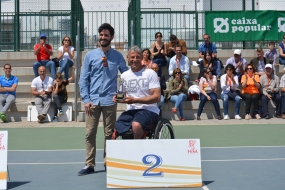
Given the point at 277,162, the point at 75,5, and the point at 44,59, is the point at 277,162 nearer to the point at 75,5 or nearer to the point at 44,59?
the point at 44,59

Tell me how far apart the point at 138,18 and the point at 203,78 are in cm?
377

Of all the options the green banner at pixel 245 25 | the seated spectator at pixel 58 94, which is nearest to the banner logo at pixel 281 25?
the green banner at pixel 245 25

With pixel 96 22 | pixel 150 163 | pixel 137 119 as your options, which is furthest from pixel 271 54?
pixel 150 163

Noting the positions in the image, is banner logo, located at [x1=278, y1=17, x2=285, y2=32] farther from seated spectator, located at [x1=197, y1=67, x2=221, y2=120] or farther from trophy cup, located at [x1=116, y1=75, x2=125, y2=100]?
trophy cup, located at [x1=116, y1=75, x2=125, y2=100]

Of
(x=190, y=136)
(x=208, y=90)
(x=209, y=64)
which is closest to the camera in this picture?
(x=190, y=136)

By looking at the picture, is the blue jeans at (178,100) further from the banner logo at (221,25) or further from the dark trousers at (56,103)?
the banner logo at (221,25)

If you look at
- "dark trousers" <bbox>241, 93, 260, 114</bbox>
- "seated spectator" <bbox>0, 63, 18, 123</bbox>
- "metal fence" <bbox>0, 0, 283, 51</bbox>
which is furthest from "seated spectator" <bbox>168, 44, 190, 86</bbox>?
"seated spectator" <bbox>0, 63, 18, 123</bbox>

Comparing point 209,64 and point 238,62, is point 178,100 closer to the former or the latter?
point 209,64

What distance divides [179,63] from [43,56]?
12.5 ft

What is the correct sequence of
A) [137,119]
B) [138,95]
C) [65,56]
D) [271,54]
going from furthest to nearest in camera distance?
1. [271,54]
2. [65,56]
3. [138,95]
4. [137,119]

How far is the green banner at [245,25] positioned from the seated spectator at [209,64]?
2426mm

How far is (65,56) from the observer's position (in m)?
18.2

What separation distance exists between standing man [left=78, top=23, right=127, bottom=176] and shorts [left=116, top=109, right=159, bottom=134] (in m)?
0.41

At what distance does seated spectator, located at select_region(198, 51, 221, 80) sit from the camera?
17578 millimetres
